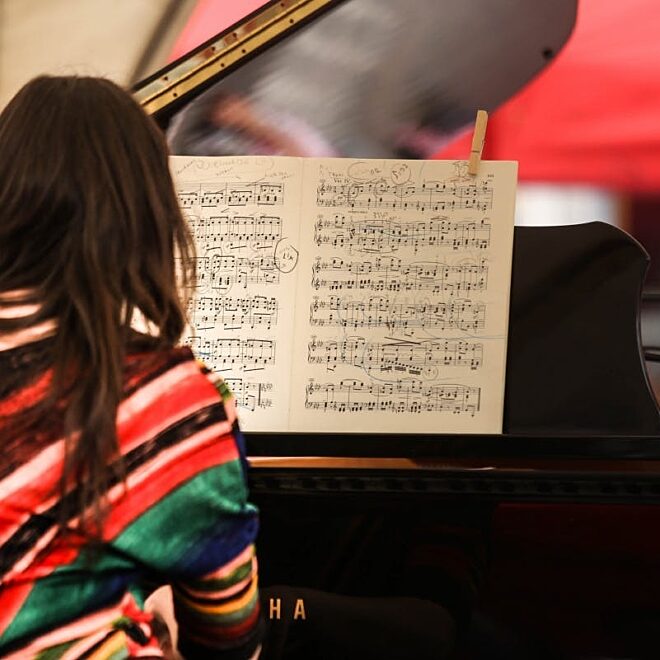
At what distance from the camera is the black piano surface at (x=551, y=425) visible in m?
1.49

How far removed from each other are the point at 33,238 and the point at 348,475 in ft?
2.27

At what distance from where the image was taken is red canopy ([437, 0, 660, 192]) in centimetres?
216

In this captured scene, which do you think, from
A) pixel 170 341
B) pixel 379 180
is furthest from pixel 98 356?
pixel 379 180

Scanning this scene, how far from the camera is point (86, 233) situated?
1.00 m

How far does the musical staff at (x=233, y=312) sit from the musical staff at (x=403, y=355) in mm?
131

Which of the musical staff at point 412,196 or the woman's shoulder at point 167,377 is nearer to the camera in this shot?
the woman's shoulder at point 167,377

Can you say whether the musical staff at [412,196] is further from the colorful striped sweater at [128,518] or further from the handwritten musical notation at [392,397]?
the colorful striped sweater at [128,518]

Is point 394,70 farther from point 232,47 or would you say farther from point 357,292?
point 357,292

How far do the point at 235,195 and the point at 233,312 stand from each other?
228mm

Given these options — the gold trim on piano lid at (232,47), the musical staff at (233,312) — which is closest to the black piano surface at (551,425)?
the musical staff at (233,312)

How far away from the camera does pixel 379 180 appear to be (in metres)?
1.75

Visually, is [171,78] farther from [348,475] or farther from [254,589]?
[254,589]

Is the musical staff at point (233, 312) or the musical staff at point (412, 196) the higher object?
the musical staff at point (412, 196)

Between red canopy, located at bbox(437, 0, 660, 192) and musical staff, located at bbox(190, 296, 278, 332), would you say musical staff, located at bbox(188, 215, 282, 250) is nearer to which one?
musical staff, located at bbox(190, 296, 278, 332)
